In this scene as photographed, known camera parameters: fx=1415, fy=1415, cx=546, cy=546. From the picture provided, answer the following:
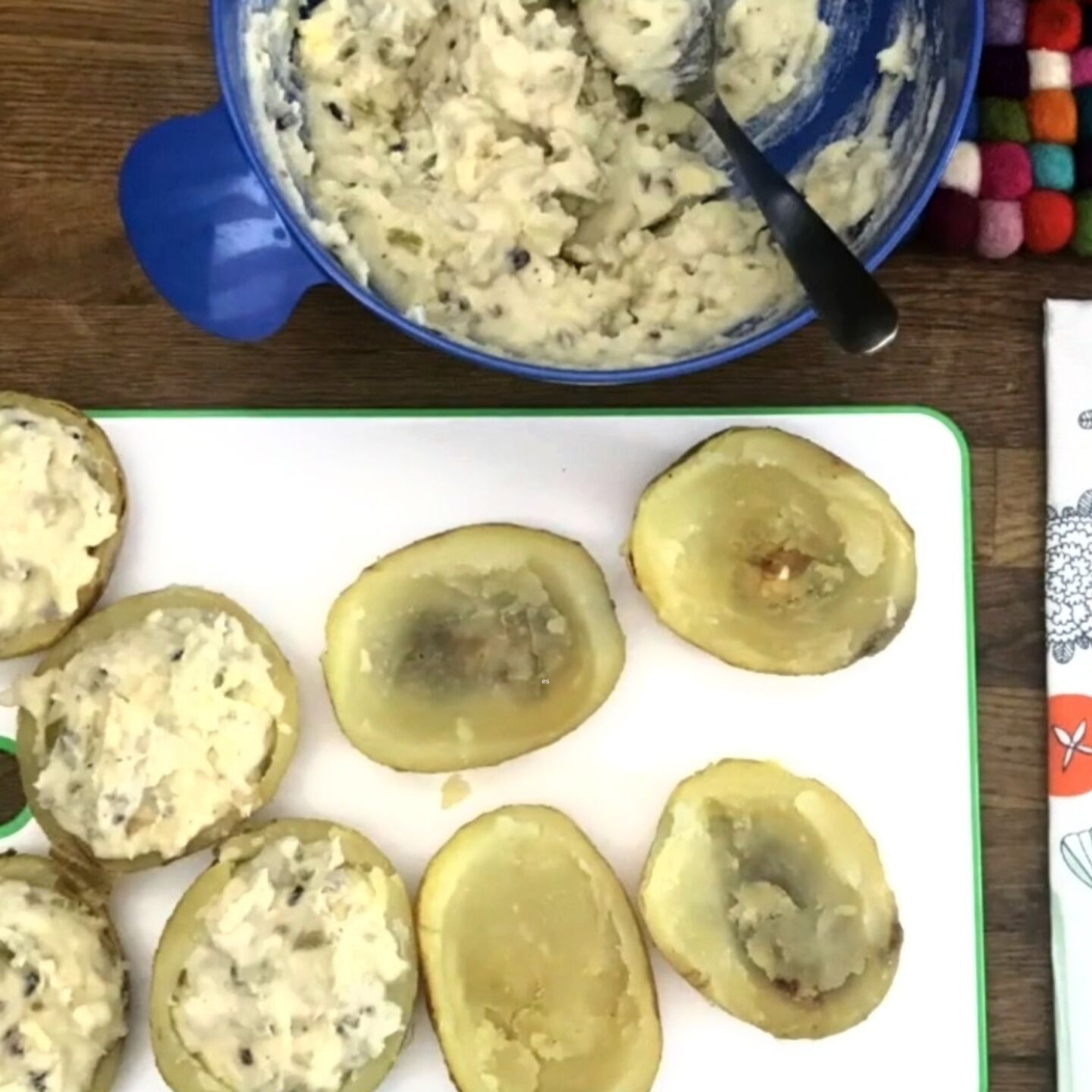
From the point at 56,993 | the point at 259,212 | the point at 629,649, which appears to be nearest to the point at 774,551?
the point at 629,649

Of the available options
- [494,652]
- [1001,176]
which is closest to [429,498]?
[494,652]

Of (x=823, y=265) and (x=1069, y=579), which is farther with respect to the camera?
(x=1069, y=579)

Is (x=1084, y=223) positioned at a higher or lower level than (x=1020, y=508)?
higher

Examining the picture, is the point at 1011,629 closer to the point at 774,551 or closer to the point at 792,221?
the point at 774,551

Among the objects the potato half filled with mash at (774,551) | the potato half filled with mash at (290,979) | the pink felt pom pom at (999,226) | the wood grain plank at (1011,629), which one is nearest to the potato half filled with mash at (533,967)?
the potato half filled with mash at (290,979)

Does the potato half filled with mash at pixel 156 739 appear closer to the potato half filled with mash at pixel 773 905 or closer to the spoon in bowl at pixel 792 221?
the potato half filled with mash at pixel 773 905

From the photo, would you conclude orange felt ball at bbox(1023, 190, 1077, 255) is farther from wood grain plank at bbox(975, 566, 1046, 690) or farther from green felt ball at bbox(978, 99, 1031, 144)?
wood grain plank at bbox(975, 566, 1046, 690)
